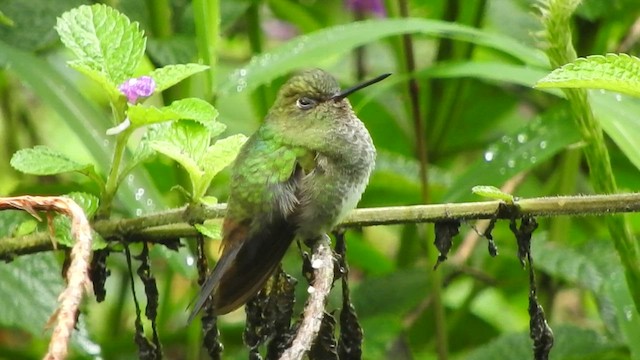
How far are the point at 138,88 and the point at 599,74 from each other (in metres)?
0.59

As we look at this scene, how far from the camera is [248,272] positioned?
1.27 metres

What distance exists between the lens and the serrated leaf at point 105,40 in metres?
1.35

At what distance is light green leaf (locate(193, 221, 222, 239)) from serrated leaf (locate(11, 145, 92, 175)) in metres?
0.18

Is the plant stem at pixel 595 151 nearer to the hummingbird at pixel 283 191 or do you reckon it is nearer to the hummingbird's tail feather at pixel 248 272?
the hummingbird at pixel 283 191

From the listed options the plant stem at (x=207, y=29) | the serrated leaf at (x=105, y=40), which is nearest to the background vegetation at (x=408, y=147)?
the plant stem at (x=207, y=29)

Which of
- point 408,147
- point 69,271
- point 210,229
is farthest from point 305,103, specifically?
point 408,147

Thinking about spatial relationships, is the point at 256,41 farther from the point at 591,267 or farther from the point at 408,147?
the point at 591,267

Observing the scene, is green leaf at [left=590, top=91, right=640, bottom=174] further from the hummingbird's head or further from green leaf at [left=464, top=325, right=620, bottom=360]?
green leaf at [left=464, top=325, right=620, bottom=360]

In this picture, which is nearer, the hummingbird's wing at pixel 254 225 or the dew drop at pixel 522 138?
the hummingbird's wing at pixel 254 225

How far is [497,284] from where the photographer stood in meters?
2.51

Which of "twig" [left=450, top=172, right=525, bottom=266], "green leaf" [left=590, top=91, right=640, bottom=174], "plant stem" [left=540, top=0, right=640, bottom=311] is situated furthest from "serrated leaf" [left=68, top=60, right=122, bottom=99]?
"twig" [left=450, top=172, right=525, bottom=266]

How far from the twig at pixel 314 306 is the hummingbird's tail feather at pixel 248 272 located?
67 mm

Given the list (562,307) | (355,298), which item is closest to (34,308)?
(355,298)

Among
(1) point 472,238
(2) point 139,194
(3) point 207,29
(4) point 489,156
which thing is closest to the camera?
(3) point 207,29
